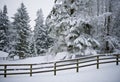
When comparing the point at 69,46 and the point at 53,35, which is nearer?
the point at 69,46

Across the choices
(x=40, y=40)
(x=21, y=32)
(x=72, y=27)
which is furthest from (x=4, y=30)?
(x=72, y=27)

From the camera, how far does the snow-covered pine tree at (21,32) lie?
3769 cm

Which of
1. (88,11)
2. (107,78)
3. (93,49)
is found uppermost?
(88,11)

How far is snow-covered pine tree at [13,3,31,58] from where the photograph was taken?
37688 millimetres

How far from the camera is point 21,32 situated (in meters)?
38.2

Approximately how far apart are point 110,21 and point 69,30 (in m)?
8.04

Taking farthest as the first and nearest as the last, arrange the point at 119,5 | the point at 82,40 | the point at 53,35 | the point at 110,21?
the point at 110,21, the point at 119,5, the point at 53,35, the point at 82,40

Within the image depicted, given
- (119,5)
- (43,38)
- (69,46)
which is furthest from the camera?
(43,38)

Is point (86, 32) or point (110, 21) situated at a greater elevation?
point (110, 21)

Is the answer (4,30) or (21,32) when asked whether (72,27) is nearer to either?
(21,32)

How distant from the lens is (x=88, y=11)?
17234 mm

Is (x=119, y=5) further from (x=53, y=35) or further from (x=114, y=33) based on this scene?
(x=53, y=35)

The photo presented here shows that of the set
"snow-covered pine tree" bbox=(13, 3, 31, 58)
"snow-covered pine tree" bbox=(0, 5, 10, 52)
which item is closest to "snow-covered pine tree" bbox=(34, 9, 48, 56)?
"snow-covered pine tree" bbox=(13, 3, 31, 58)

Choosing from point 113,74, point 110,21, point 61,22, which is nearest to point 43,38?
point 110,21
